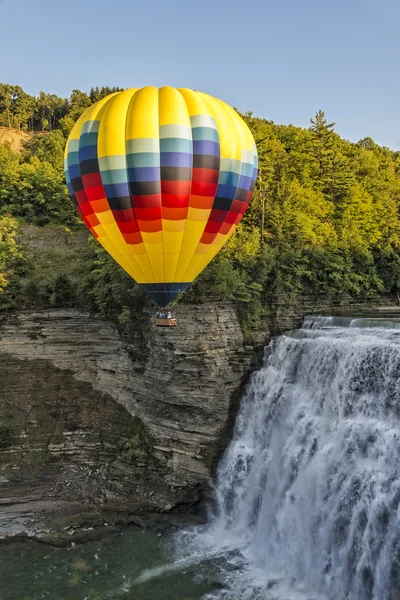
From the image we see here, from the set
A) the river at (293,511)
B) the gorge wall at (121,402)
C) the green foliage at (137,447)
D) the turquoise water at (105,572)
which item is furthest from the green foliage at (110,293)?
the turquoise water at (105,572)

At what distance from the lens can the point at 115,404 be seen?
74.8ft

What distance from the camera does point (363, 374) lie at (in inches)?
635

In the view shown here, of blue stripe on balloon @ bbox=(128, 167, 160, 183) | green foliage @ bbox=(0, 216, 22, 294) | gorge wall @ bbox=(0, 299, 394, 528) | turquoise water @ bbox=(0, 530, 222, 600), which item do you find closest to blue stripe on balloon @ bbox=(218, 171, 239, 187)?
blue stripe on balloon @ bbox=(128, 167, 160, 183)

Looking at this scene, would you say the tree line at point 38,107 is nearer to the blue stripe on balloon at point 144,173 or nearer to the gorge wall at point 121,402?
the gorge wall at point 121,402

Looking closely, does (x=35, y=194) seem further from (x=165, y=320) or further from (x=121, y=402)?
(x=165, y=320)

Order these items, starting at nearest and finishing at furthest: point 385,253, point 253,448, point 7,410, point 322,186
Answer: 1. point 253,448
2. point 7,410
3. point 385,253
4. point 322,186

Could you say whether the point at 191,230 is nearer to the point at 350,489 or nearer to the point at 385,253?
the point at 350,489

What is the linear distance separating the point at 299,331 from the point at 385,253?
32.4 feet

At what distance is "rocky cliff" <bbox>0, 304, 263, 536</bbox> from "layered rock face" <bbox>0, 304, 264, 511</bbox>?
5cm

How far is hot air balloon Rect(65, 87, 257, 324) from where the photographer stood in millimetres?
13180

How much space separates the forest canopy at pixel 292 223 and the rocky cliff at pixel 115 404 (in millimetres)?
1784

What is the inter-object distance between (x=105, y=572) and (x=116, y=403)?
763 centimetres

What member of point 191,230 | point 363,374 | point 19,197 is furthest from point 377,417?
point 19,197

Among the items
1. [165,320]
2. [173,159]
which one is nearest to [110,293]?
[165,320]
